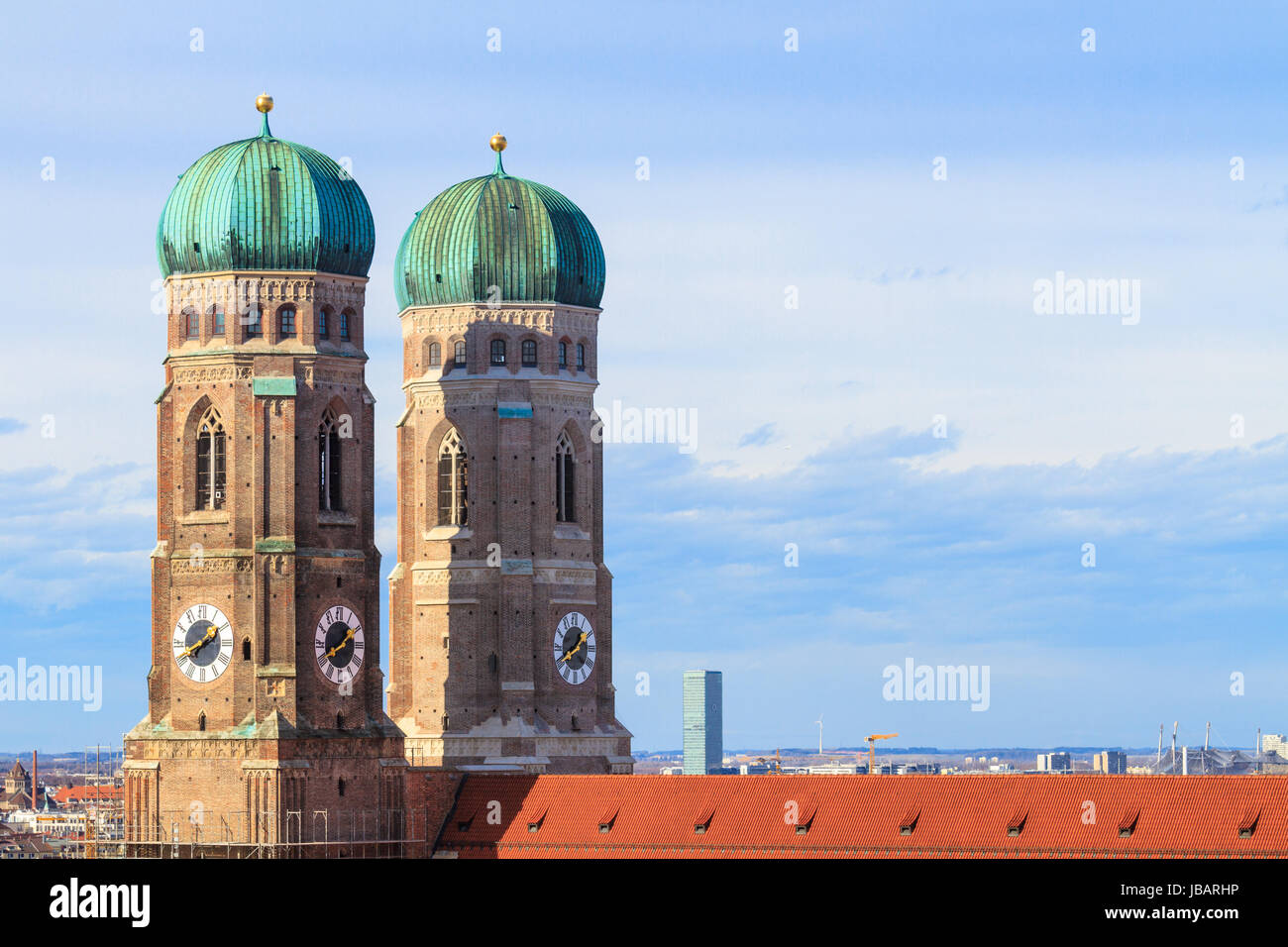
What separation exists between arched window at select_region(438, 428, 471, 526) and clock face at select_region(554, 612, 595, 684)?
261 inches

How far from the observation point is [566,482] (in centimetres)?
13788

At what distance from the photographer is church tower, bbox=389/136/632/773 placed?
135 meters

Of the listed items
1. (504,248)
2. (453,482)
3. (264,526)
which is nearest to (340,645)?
(264,526)

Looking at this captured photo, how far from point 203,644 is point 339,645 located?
17.5ft

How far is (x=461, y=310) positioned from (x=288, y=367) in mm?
21013

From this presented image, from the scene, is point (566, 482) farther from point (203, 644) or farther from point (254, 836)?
point (254, 836)

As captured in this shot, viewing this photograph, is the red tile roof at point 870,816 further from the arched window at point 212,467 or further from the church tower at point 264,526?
the arched window at point 212,467

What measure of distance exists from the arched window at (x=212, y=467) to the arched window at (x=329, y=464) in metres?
3.88

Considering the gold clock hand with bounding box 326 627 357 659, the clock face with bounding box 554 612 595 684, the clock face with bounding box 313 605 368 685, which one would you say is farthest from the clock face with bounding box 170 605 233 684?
the clock face with bounding box 554 612 595 684

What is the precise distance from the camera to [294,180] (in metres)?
119
